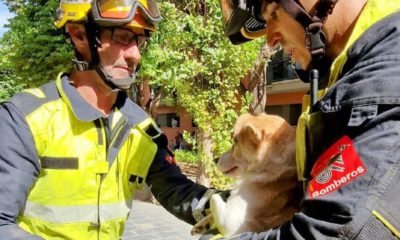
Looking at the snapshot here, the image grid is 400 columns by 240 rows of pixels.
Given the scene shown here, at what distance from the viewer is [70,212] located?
2.53m

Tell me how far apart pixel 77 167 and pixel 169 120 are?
3481 cm

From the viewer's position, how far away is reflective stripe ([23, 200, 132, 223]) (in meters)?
2.46

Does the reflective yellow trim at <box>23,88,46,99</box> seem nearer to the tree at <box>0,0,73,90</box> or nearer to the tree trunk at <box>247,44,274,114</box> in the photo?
the tree trunk at <box>247,44,274,114</box>

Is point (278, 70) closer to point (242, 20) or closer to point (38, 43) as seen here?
point (38, 43)

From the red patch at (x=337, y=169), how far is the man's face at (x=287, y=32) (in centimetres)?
66

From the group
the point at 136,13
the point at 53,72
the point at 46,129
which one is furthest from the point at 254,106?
the point at 46,129

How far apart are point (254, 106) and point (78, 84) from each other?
26.3ft

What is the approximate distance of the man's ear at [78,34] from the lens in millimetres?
3027

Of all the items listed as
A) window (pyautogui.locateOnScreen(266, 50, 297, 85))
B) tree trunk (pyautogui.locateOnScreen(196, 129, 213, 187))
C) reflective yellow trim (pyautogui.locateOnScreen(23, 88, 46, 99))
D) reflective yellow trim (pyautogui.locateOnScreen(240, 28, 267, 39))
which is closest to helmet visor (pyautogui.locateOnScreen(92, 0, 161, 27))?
reflective yellow trim (pyautogui.locateOnScreen(23, 88, 46, 99))

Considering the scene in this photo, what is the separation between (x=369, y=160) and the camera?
49.1 inches

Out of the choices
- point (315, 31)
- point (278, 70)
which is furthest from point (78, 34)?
point (278, 70)

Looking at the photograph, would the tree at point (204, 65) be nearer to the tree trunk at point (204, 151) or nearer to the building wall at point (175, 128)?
the tree trunk at point (204, 151)

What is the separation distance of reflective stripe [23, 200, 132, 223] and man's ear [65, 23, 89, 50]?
4.07 feet

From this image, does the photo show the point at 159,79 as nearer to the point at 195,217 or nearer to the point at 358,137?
the point at 195,217
